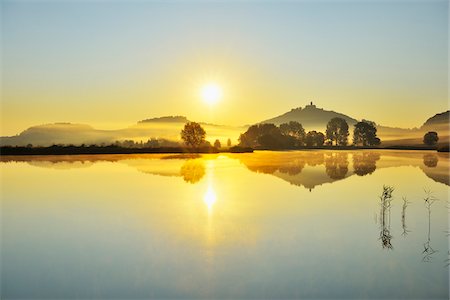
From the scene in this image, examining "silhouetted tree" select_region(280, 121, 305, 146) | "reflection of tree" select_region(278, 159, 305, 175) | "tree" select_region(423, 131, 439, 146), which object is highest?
"silhouetted tree" select_region(280, 121, 305, 146)

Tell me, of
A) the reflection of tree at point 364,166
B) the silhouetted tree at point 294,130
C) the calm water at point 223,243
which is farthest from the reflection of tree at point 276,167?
the silhouetted tree at point 294,130

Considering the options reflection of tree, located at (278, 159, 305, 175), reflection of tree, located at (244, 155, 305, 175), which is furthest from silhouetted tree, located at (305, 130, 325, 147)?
reflection of tree, located at (278, 159, 305, 175)

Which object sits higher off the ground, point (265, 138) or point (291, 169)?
point (265, 138)

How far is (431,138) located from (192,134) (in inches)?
2987

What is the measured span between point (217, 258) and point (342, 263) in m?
4.89

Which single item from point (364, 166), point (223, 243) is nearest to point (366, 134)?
point (364, 166)

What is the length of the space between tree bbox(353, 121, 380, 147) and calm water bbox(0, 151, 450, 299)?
348ft

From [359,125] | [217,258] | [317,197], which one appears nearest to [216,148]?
[359,125]

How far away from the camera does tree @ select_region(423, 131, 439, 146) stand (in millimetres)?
130625

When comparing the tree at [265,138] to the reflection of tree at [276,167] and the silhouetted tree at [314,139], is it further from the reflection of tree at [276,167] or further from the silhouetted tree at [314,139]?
the reflection of tree at [276,167]

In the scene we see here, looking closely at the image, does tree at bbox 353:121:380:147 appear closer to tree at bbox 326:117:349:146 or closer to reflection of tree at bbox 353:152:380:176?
tree at bbox 326:117:349:146

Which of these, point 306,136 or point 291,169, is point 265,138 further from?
point 291,169

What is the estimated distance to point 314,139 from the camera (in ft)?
470

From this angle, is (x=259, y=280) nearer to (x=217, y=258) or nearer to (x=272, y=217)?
(x=217, y=258)
